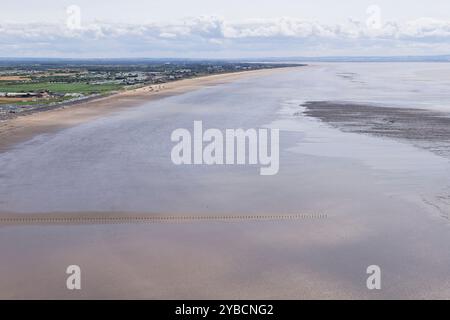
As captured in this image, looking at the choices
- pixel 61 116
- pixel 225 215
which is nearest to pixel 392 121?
pixel 61 116

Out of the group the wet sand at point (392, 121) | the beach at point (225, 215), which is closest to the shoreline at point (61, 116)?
the beach at point (225, 215)

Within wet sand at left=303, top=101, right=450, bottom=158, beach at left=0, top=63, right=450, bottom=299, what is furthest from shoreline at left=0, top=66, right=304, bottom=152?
wet sand at left=303, top=101, right=450, bottom=158

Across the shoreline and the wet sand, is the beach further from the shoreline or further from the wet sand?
the shoreline

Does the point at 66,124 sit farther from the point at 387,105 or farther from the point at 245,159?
the point at 387,105

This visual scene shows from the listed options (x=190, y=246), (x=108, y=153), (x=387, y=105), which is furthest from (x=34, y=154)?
(x=387, y=105)

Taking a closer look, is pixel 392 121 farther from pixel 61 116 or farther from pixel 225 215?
pixel 225 215

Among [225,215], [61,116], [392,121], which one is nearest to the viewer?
[225,215]

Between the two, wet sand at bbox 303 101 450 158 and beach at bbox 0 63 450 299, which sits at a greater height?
wet sand at bbox 303 101 450 158

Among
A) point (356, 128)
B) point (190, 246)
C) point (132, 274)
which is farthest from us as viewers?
point (356, 128)
